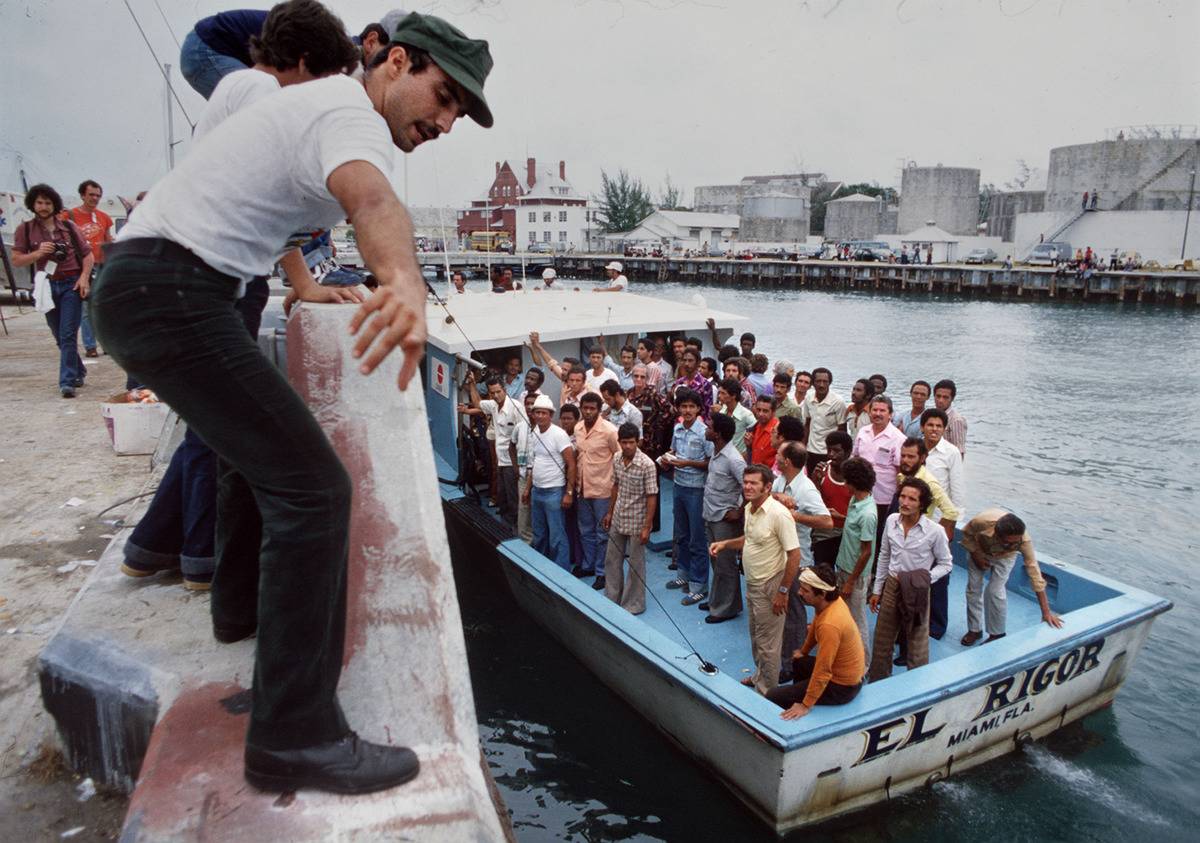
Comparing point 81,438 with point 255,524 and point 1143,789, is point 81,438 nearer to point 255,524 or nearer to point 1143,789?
point 255,524

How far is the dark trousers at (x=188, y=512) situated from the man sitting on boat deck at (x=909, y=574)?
4.48m

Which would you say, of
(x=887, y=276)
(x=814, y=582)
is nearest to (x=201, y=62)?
(x=814, y=582)

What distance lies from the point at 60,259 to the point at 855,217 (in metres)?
75.9

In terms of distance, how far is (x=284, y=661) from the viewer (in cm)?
181

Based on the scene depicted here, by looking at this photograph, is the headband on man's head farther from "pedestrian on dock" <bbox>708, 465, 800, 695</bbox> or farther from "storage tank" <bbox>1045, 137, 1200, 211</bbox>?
"storage tank" <bbox>1045, 137, 1200, 211</bbox>

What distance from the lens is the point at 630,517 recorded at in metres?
6.69

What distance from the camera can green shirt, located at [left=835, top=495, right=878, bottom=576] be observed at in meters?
5.66

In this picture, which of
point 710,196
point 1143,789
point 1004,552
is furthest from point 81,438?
point 710,196

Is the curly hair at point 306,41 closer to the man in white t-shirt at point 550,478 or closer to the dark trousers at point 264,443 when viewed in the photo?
the dark trousers at point 264,443

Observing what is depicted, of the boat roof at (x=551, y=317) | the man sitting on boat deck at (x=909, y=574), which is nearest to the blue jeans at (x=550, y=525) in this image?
the boat roof at (x=551, y=317)

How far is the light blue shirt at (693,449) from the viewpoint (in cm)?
681

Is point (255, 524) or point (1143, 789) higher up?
point (255, 524)

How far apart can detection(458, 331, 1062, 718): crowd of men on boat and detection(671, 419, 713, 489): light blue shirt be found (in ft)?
0.04

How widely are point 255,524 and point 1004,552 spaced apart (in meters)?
5.29
